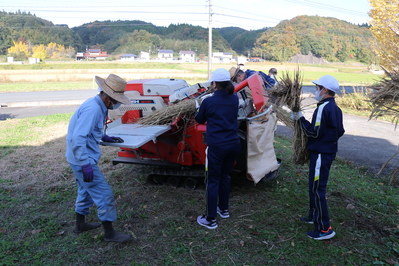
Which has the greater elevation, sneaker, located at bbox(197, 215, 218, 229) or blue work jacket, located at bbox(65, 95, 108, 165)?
blue work jacket, located at bbox(65, 95, 108, 165)

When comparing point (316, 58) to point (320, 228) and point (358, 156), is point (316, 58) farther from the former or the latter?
point (320, 228)

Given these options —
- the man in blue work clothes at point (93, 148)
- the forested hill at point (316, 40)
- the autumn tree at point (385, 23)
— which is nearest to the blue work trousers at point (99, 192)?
the man in blue work clothes at point (93, 148)

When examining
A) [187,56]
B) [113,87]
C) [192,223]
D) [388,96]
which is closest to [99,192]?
[113,87]

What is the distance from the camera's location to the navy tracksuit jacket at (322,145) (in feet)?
13.0

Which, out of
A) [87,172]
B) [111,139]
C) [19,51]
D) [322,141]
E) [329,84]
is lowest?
[87,172]

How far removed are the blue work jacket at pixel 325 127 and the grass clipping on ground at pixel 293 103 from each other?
1.26 feet

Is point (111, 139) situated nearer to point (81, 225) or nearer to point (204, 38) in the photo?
point (81, 225)

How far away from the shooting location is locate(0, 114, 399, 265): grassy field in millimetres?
3842

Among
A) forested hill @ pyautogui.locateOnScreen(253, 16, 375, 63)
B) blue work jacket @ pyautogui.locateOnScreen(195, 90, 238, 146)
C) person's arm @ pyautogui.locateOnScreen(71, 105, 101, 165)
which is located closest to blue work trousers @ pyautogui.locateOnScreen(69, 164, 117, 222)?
person's arm @ pyautogui.locateOnScreen(71, 105, 101, 165)

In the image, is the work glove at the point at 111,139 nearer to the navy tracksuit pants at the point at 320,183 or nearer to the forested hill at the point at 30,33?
the navy tracksuit pants at the point at 320,183

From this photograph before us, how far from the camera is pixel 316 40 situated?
204 feet

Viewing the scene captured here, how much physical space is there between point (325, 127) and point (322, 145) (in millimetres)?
222

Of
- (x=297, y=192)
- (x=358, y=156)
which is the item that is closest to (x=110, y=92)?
(x=297, y=192)

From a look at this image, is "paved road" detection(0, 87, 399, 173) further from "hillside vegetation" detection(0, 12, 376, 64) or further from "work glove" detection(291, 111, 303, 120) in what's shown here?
"hillside vegetation" detection(0, 12, 376, 64)
